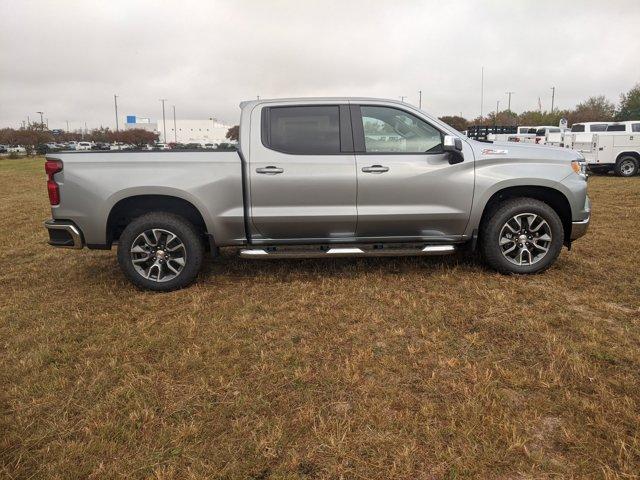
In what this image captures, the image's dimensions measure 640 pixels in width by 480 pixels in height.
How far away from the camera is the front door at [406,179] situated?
15.3 ft

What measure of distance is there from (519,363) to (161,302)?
3117mm

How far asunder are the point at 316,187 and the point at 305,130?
61 cm

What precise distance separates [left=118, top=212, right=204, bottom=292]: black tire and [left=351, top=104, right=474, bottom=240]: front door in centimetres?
166

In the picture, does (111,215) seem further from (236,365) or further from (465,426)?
(465,426)

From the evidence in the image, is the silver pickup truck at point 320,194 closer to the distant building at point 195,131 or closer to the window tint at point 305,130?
the window tint at point 305,130

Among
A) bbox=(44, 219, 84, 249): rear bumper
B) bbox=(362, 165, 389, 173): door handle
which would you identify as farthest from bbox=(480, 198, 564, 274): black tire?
bbox=(44, 219, 84, 249): rear bumper

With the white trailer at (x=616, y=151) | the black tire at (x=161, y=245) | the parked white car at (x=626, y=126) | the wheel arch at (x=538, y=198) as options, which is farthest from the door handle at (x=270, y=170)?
the parked white car at (x=626, y=126)

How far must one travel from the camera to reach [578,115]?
6050cm

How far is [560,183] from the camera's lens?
4801 mm

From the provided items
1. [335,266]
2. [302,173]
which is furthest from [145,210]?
[335,266]

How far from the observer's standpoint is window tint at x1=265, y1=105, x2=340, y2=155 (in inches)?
185

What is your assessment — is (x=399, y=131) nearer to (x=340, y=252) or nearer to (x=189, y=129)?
(x=340, y=252)

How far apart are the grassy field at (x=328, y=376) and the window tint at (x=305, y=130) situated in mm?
1373

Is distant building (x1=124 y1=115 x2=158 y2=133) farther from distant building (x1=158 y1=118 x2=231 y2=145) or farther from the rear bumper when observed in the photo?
the rear bumper
